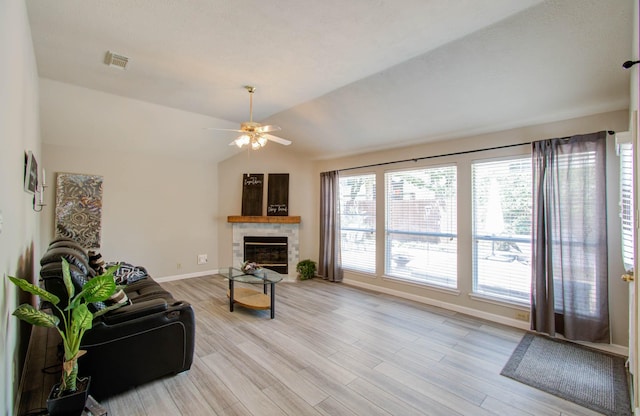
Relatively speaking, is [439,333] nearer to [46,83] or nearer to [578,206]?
[578,206]

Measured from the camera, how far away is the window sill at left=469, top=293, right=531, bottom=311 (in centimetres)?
344

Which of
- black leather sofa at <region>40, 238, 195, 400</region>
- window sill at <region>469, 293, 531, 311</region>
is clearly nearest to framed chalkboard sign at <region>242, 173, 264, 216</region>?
black leather sofa at <region>40, 238, 195, 400</region>

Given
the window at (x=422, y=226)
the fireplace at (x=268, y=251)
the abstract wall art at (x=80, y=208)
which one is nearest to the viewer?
the window at (x=422, y=226)

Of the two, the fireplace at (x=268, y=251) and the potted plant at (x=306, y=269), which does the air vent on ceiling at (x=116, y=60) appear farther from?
the potted plant at (x=306, y=269)

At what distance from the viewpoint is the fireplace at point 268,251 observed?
6.05m

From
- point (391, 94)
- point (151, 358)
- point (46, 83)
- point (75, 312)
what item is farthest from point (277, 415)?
point (46, 83)

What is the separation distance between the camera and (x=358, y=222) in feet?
17.7

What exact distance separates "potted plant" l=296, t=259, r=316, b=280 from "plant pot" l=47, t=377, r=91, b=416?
4.22 metres

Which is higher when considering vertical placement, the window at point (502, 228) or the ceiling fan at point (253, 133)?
the ceiling fan at point (253, 133)

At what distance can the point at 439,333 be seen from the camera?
331cm

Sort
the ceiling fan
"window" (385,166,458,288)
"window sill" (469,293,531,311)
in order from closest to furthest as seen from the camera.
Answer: the ceiling fan → "window sill" (469,293,531,311) → "window" (385,166,458,288)

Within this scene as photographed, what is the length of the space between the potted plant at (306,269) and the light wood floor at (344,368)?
166cm

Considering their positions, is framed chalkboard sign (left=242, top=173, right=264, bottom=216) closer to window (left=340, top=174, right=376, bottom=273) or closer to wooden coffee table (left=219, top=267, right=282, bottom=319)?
window (left=340, top=174, right=376, bottom=273)

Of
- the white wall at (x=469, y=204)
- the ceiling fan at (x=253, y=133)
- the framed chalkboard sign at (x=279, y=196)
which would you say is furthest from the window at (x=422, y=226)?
the ceiling fan at (x=253, y=133)
